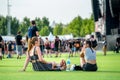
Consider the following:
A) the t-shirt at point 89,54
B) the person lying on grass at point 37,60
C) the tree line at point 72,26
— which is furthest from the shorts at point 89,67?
the tree line at point 72,26

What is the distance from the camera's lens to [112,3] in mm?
53938

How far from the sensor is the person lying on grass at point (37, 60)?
1822 cm

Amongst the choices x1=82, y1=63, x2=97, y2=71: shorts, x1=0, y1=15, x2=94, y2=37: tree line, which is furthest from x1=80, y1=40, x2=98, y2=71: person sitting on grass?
x1=0, y1=15, x2=94, y2=37: tree line

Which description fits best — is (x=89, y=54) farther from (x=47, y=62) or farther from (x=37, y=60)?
(x=37, y=60)

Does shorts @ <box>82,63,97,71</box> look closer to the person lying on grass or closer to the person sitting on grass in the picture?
the person sitting on grass

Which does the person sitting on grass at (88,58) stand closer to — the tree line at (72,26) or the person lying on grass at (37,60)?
the person lying on grass at (37,60)

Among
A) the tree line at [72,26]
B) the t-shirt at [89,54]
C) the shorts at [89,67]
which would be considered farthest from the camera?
the tree line at [72,26]

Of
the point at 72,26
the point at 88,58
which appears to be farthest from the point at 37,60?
the point at 72,26

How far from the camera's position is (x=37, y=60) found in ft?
60.3

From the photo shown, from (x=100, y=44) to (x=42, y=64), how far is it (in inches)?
A: 1548

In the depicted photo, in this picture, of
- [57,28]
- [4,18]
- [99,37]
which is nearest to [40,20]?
[57,28]

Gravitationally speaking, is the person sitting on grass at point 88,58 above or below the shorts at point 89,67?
above

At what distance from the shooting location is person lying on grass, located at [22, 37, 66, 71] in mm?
18219

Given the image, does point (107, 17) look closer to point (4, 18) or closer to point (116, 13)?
point (116, 13)
